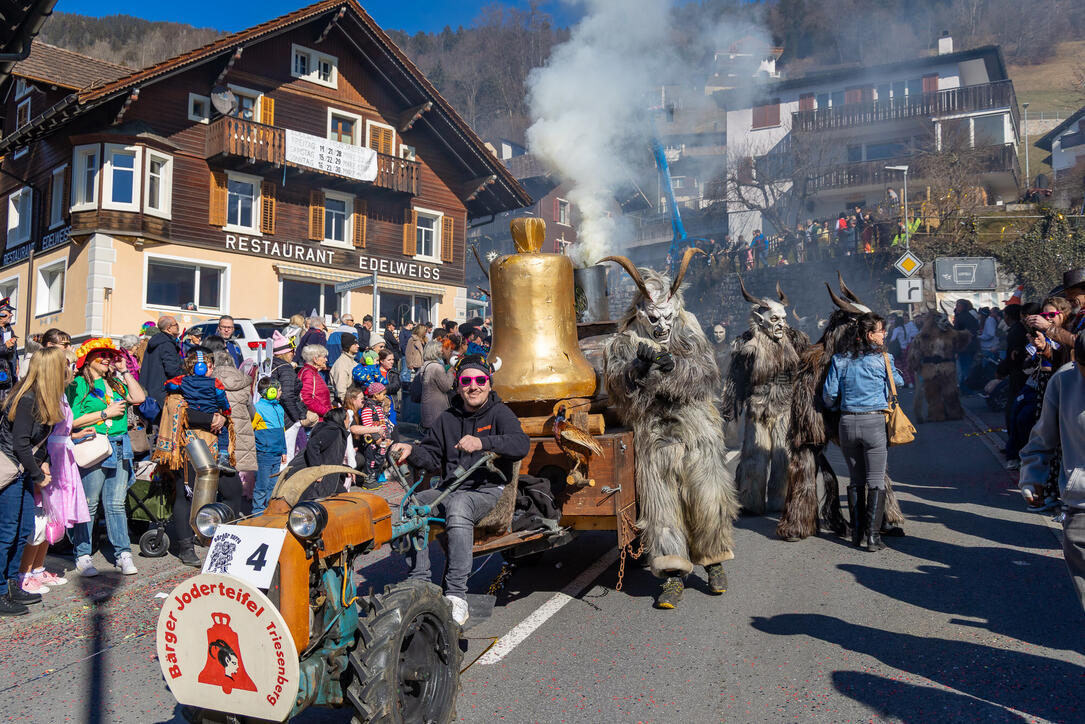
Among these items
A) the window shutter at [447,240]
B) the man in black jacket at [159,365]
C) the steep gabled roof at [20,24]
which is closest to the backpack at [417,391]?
the man in black jacket at [159,365]

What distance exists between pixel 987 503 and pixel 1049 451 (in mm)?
5062

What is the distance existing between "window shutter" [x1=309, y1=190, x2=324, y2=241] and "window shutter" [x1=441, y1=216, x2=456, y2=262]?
16.5ft

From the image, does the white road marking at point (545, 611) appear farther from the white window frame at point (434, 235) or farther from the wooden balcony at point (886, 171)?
the wooden balcony at point (886, 171)

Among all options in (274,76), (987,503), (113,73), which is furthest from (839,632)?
(113,73)

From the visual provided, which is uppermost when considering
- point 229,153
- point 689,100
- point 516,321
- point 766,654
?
point 689,100

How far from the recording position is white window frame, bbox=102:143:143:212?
22.9m

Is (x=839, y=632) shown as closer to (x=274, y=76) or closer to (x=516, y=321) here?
(x=516, y=321)

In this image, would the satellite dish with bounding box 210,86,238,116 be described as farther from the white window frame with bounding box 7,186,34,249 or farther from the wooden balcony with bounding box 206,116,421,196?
the white window frame with bounding box 7,186,34,249

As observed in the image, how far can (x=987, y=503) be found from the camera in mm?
8359

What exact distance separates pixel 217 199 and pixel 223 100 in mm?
2923

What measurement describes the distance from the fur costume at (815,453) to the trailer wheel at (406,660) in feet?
14.1

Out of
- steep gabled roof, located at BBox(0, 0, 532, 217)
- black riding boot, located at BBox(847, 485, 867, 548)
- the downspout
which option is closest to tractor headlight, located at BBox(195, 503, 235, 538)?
black riding boot, located at BBox(847, 485, 867, 548)

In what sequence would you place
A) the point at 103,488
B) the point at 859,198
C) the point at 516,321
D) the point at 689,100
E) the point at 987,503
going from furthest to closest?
the point at 689,100
the point at 859,198
the point at 987,503
the point at 103,488
the point at 516,321

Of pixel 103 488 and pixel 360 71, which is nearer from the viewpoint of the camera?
pixel 103 488
